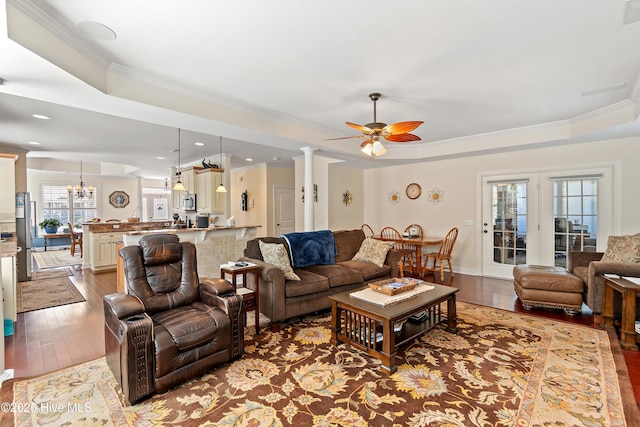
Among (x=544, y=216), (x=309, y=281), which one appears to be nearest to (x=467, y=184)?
(x=544, y=216)

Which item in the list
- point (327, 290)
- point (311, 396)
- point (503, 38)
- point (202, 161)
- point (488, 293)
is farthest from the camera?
point (202, 161)

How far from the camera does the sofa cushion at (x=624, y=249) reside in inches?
138

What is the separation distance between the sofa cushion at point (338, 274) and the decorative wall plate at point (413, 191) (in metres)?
3.44

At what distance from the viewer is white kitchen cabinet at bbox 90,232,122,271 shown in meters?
6.20

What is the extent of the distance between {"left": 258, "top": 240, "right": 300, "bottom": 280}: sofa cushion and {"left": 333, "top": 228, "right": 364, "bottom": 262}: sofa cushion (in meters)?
1.22

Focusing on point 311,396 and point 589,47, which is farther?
point 589,47

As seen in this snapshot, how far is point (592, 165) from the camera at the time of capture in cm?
472

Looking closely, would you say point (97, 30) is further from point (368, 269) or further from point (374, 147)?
point (368, 269)

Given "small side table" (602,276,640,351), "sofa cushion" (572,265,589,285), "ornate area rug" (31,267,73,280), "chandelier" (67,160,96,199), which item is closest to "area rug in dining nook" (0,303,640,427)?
"small side table" (602,276,640,351)

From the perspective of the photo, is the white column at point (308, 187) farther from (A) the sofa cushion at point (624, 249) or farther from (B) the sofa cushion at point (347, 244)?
(A) the sofa cushion at point (624, 249)

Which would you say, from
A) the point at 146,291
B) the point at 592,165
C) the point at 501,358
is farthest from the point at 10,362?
the point at 592,165

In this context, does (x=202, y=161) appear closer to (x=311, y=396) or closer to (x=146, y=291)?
(x=146, y=291)

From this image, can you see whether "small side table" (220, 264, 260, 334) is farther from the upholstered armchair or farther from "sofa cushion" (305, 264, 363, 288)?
the upholstered armchair

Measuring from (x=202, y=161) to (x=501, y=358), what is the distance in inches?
264
